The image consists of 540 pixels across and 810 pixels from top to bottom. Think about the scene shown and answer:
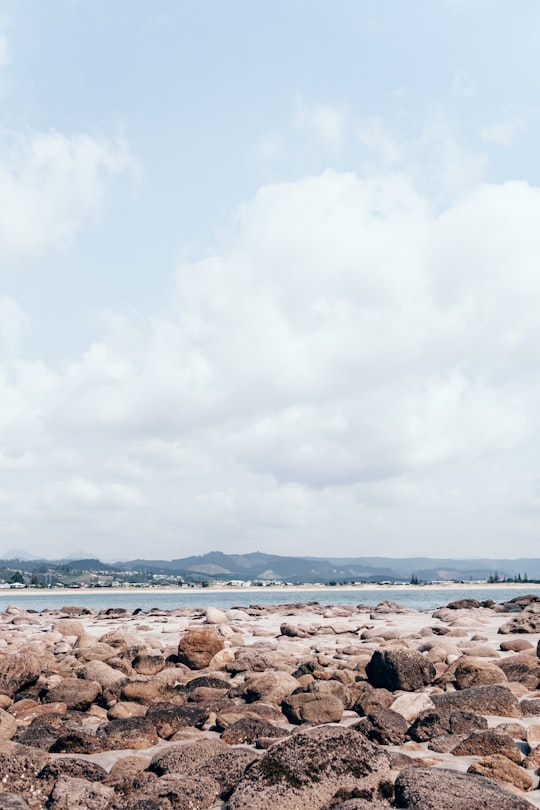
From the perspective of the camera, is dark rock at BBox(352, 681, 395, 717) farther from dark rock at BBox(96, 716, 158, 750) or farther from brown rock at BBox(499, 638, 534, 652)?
brown rock at BBox(499, 638, 534, 652)

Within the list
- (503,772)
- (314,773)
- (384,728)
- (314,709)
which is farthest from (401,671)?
(314,773)

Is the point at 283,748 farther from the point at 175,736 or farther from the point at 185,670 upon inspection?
the point at 185,670

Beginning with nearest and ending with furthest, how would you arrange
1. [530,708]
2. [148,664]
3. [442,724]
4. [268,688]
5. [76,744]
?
[76,744] → [442,724] → [530,708] → [268,688] → [148,664]

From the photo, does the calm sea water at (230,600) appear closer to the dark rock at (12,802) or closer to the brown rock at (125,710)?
the brown rock at (125,710)

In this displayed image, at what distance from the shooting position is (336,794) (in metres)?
6.45

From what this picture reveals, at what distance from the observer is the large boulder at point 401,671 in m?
12.3

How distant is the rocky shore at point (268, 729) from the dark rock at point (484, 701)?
3cm

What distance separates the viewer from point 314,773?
262 inches

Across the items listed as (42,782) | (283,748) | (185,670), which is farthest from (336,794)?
(185,670)

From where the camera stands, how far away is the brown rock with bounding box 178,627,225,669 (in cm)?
1555

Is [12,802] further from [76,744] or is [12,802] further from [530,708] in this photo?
[530,708]

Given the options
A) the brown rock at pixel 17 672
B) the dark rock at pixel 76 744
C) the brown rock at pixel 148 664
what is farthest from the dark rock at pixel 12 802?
the brown rock at pixel 148 664

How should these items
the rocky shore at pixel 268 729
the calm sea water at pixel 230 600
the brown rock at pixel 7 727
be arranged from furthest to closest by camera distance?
the calm sea water at pixel 230 600 < the brown rock at pixel 7 727 < the rocky shore at pixel 268 729

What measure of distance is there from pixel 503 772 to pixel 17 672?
30.5 ft
